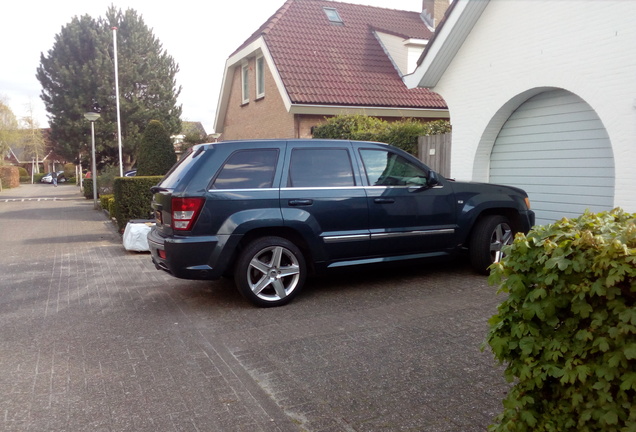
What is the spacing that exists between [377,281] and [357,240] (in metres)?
0.93

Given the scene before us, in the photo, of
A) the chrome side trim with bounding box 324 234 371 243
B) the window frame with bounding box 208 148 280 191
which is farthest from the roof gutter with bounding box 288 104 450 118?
the chrome side trim with bounding box 324 234 371 243

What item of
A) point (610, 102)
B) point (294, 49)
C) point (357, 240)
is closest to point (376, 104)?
point (294, 49)

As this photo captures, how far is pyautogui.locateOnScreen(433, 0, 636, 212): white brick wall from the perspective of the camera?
703 centimetres

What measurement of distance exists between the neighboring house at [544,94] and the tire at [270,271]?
4.37 m

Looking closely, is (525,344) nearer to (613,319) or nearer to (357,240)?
(613,319)

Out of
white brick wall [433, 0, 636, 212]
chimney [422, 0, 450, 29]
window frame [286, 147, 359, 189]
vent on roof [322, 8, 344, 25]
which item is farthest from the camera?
chimney [422, 0, 450, 29]

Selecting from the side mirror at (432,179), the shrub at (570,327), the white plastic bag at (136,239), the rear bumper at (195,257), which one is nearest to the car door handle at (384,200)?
the side mirror at (432,179)

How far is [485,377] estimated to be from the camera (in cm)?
402

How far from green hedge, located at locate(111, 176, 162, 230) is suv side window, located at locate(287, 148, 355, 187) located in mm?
7252

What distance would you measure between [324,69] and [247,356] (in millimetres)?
14470

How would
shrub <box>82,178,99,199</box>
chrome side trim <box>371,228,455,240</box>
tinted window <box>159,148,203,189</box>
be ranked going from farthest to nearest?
shrub <box>82,178,99,199</box>, chrome side trim <box>371,228,455,240</box>, tinted window <box>159,148,203,189</box>

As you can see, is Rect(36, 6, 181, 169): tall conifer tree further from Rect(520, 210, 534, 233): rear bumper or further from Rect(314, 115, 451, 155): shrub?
Rect(520, 210, 534, 233): rear bumper

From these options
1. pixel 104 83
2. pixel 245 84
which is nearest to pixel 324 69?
pixel 245 84

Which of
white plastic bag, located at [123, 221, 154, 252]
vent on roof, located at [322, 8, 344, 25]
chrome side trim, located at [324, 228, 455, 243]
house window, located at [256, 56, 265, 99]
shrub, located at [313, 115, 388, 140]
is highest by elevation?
vent on roof, located at [322, 8, 344, 25]
